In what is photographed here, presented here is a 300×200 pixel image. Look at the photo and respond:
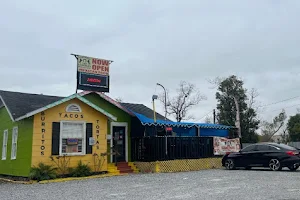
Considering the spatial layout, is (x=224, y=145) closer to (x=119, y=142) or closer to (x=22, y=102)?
(x=119, y=142)

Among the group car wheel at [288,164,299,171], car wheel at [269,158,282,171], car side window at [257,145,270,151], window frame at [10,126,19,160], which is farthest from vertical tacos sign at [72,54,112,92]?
car wheel at [288,164,299,171]

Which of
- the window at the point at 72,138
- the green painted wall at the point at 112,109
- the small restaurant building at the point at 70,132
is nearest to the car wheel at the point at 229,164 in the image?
the small restaurant building at the point at 70,132

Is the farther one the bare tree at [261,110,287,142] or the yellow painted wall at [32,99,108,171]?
the bare tree at [261,110,287,142]

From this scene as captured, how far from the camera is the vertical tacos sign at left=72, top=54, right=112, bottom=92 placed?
1780 centimetres

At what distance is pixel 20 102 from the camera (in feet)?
53.0

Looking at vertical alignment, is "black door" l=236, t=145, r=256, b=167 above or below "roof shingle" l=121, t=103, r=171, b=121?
below

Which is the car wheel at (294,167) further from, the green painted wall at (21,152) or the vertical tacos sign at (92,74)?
the green painted wall at (21,152)

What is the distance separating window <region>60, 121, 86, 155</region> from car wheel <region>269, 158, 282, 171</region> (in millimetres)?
8914

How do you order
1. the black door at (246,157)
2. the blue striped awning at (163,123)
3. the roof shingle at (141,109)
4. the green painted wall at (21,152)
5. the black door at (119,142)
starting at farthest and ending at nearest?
1. the roof shingle at (141,109)
2. the black door at (119,142)
3. the blue striped awning at (163,123)
4. the black door at (246,157)
5. the green painted wall at (21,152)

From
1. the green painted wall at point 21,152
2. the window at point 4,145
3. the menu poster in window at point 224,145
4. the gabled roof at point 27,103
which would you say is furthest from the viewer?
the menu poster in window at point 224,145

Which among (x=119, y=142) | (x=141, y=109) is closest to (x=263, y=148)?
(x=119, y=142)

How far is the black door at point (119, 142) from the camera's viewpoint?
1817 centimetres

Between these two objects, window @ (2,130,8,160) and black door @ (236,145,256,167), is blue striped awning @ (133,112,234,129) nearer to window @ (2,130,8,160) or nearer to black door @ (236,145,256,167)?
black door @ (236,145,256,167)

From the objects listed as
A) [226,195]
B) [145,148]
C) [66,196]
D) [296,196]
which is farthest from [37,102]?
[296,196]
